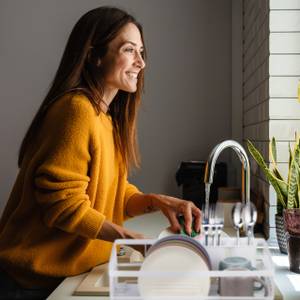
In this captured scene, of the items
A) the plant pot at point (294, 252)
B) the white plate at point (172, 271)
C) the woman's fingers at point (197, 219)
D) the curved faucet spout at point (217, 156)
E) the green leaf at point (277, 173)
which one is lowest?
the plant pot at point (294, 252)

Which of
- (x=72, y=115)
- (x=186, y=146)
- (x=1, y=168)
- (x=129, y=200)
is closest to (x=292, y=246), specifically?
(x=129, y=200)

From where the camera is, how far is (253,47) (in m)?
2.14

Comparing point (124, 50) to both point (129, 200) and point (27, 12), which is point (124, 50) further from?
point (27, 12)

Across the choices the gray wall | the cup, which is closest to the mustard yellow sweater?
the cup

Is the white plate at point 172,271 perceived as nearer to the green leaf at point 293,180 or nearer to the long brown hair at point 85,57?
the long brown hair at point 85,57

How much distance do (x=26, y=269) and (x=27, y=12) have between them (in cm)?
192

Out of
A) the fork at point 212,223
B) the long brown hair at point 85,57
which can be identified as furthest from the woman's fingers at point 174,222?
the long brown hair at point 85,57

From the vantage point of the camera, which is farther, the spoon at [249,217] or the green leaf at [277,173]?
the green leaf at [277,173]

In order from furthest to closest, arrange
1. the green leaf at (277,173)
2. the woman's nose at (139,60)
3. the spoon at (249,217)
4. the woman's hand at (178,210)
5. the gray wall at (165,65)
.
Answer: the gray wall at (165,65)
the green leaf at (277,173)
the woman's nose at (139,60)
the woman's hand at (178,210)
the spoon at (249,217)

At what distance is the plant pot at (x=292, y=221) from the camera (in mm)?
1305

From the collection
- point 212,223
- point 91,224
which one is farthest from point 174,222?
point 91,224

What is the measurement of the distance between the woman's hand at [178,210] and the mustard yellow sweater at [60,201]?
6.3 inches

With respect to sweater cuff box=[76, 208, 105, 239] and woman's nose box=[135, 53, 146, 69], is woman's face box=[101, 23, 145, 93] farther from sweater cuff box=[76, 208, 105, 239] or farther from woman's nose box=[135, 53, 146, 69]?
sweater cuff box=[76, 208, 105, 239]

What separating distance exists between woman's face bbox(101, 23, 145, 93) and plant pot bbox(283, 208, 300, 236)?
534 millimetres
